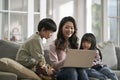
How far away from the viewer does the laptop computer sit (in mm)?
2459

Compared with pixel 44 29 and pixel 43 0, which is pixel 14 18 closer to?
pixel 43 0

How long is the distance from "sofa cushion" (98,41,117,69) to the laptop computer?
1244mm

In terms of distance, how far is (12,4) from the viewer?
3822 mm

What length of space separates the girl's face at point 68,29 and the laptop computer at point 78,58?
1.47 ft

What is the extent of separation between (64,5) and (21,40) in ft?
3.05

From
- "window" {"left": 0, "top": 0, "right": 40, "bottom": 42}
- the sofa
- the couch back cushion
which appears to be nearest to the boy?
the sofa

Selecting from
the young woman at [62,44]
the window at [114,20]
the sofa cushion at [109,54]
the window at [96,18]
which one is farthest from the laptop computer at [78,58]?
the window at [114,20]

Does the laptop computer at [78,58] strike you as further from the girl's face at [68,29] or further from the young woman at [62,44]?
the girl's face at [68,29]

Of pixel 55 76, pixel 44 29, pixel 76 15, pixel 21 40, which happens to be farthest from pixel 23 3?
pixel 55 76

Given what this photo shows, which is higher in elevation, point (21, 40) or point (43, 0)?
point (43, 0)

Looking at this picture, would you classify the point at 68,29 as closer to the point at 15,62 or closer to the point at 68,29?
the point at 68,29

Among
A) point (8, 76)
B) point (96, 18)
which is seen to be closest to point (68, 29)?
point (8, 76)

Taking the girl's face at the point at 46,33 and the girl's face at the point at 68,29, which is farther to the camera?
the girl's face at the point at 68,29

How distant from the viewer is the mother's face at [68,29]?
9.49 ft
